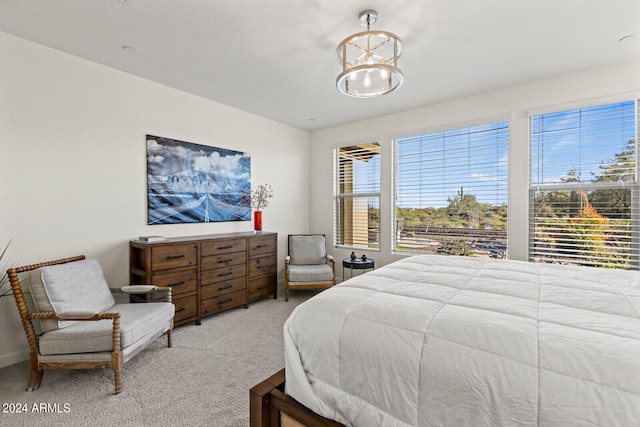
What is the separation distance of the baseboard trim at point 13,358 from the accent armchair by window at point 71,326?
0.53m

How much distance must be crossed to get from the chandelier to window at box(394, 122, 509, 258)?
200 cm

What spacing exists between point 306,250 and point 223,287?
1431 mm

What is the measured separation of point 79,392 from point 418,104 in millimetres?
4603

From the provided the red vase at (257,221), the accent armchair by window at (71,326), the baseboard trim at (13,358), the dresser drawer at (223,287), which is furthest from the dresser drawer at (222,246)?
the baseboard trim at (13,358)

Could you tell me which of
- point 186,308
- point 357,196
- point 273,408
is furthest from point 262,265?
point 273,408

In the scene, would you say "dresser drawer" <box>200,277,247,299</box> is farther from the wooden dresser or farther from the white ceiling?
the white ceiling

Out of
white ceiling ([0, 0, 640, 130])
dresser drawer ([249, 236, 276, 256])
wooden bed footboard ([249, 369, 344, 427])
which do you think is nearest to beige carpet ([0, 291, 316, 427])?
wooden bed footboard ([249, 369, 344, 427])

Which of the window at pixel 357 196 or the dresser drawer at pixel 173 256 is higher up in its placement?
the window at pixel 357 196

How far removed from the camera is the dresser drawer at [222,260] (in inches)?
135

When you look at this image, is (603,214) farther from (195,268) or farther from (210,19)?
(195,268)

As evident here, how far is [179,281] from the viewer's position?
320 cm

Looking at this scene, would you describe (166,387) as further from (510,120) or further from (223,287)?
(510,120)

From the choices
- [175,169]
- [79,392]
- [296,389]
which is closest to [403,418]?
[296,389]

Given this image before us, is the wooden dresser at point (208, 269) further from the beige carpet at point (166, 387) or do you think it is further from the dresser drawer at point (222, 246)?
the beige carpet at point (166, 387)
